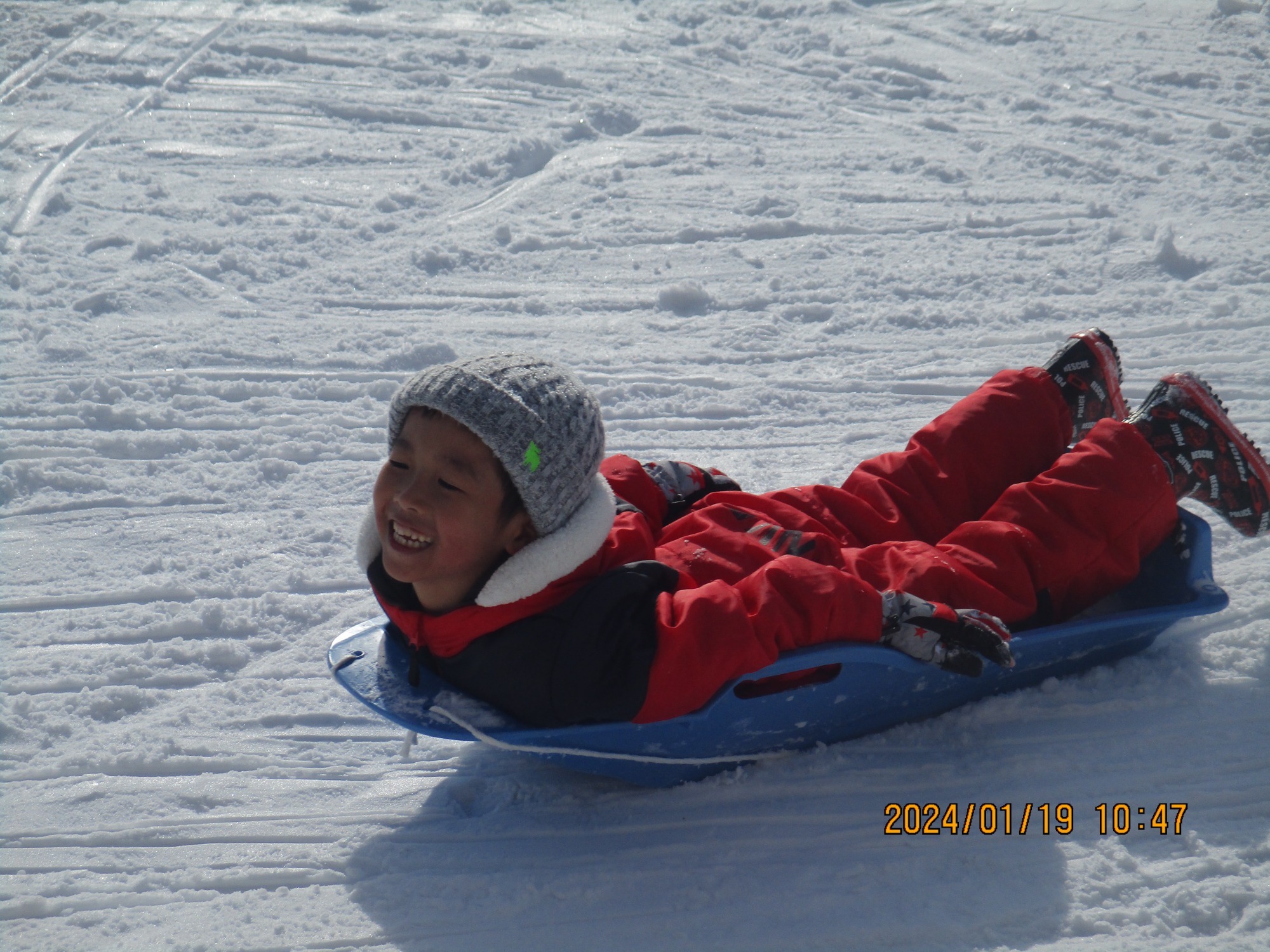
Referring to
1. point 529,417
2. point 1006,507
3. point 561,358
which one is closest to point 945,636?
point 1006,507

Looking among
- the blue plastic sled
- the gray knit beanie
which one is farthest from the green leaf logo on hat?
the blue plastic sled

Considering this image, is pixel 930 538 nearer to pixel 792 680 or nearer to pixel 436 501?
pixel 792 680

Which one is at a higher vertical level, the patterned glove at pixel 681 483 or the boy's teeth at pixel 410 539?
the boy's teeth at pixel 410 539

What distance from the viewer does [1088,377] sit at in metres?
2.30

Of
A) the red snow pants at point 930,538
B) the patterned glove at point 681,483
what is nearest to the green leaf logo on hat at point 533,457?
the red snow pants at point 930,538

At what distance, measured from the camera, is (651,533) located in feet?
6.95

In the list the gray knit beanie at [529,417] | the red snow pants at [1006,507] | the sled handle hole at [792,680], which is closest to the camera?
the gray knit beanie at [529,417]

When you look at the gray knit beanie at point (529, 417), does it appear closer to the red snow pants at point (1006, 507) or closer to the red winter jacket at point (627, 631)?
the red winter jacket at point (627, 631)

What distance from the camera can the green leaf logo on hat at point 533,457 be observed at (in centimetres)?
163

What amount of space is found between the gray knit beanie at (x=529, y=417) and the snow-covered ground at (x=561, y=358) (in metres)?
0.55

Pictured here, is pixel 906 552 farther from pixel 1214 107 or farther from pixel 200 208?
pixel 1214 107

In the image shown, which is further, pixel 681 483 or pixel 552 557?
pixel 681 483

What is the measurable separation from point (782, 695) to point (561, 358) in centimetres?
161
